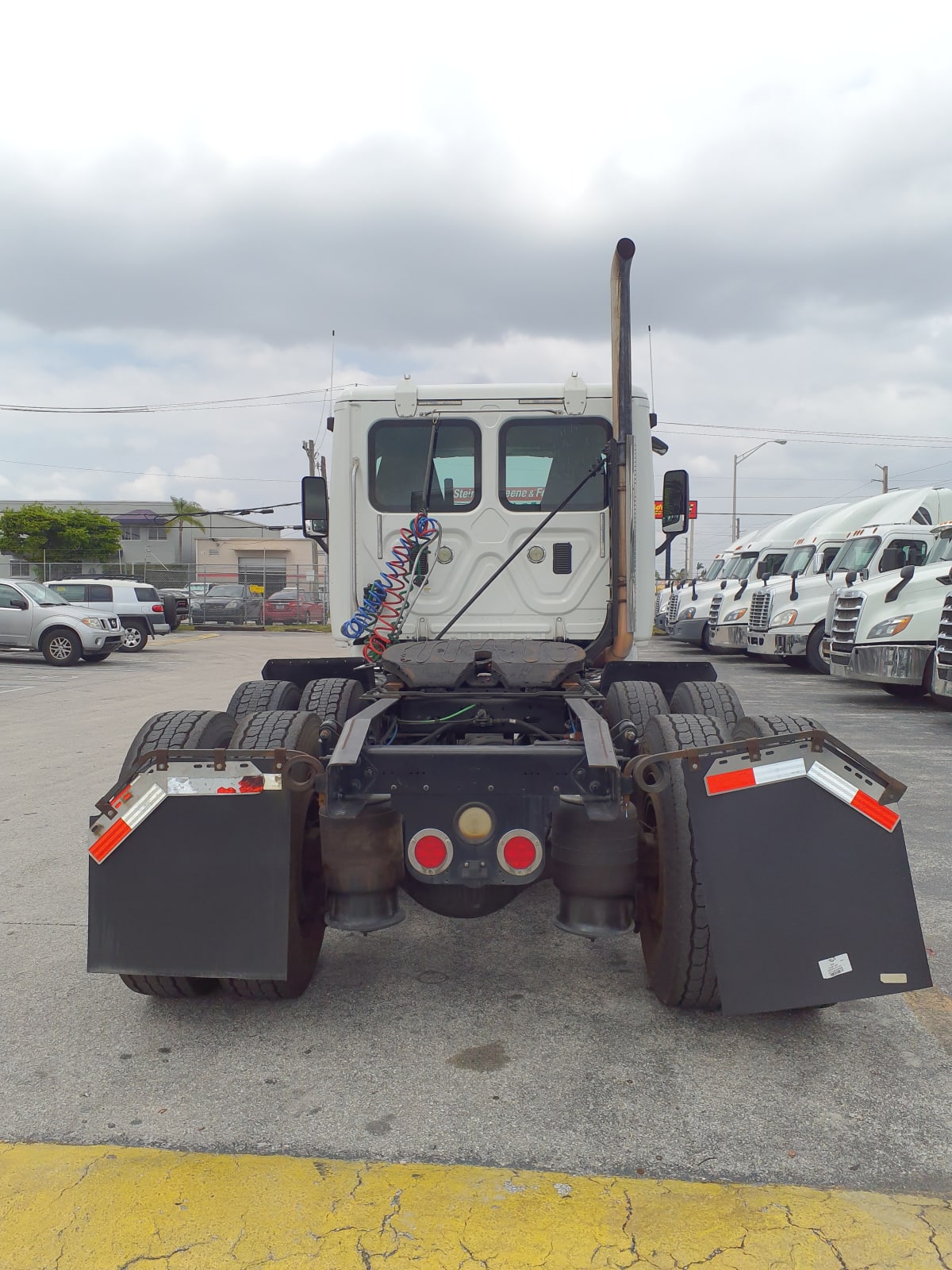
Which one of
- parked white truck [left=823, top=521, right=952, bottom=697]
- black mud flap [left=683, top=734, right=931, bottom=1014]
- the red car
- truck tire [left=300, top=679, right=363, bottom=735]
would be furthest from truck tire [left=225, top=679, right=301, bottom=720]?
the red car

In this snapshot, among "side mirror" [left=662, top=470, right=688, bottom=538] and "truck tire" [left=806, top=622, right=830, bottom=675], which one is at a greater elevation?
"side mirror" [left=662, top=470, right=688, bottom=538]

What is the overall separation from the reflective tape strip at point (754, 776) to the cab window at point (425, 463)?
3085 millimetres

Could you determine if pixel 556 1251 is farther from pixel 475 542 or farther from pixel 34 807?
pixel 34 807

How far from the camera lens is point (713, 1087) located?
3.01m

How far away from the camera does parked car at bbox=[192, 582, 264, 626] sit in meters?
34.7

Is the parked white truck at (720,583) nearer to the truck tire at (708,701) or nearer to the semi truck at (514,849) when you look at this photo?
the truck tire at (708,701)

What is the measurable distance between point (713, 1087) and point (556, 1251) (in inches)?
35.7

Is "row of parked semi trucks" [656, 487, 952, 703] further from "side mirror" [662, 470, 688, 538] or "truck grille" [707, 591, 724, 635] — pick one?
"side mirror" [662, 470, 688, 538]

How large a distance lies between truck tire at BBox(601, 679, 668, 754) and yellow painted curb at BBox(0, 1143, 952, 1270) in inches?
84.2

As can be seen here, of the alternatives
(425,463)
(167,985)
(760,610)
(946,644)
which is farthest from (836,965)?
(760,610)

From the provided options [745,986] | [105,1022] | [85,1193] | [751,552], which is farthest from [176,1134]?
[751,552]

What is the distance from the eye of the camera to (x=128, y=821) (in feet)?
10.6

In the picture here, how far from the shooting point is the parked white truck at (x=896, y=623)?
482 inches

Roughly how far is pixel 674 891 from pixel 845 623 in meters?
11.5
